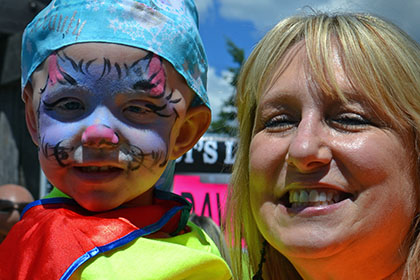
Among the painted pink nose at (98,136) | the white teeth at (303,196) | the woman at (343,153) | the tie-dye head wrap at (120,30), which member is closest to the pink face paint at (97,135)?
the painted pink nose at (98,136)

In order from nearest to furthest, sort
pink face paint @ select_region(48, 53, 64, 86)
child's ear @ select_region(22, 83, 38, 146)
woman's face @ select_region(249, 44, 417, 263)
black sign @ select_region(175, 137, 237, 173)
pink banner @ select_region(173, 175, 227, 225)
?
woman's face @ select_region(249, 44, 417, 263), pink face paint @ select_region(48, 53, 64, 86), child's ear @ select_region(22, 83, 38, 146), pink banner @ select_region(173, 175, 227, 225), black sign @ select_region(175, 137, 237, 173)

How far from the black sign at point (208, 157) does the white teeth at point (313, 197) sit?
3.84 m

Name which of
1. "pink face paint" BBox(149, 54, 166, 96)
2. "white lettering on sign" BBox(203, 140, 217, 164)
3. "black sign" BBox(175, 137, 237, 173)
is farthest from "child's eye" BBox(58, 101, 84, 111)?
"white lettering on sign" BBox(203, 140, 217, 164)

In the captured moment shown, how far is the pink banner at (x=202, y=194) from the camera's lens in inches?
204

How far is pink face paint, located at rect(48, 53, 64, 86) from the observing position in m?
1.65

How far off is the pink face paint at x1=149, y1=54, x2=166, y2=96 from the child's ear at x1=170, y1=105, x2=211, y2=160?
7.7 inches

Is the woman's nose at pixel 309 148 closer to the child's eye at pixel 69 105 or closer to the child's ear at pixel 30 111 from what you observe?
the child's eye at pixel 69 105

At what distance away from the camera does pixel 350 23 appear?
1.74 m

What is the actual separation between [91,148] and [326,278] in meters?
0.85

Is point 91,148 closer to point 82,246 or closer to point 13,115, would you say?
point 82,246

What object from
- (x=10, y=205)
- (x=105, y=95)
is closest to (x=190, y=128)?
(x=105, y=95)

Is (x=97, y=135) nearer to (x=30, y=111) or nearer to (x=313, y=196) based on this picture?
(x=30, y=111)

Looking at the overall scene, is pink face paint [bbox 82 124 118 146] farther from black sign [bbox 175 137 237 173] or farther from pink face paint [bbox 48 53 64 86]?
black sign [bbox 175 137 237 173]

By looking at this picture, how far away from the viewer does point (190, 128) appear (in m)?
1.91
